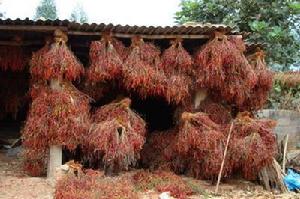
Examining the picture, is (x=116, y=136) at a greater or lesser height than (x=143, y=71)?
lesser

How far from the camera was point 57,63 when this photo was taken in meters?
8.00

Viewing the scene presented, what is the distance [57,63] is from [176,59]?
7.12 ft

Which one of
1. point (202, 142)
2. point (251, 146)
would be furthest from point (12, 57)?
point (251, 146)

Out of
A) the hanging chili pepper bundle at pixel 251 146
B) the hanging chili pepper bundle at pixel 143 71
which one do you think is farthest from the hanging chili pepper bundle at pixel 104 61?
the hanging chili pepper bundle at pixel 251 146

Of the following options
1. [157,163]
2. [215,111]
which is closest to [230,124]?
[215,111]

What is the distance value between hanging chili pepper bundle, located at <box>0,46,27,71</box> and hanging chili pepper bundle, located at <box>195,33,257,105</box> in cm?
334

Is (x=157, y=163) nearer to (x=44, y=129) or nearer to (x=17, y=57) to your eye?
(x=44, y=129)

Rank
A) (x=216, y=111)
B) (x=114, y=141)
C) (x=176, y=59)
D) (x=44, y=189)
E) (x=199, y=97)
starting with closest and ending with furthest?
(x=44, y=189) → (x=114, y=141) → (x=176, y=59) → (x=216, y=111) → (x=199, y=97)

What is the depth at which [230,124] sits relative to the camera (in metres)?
8.80

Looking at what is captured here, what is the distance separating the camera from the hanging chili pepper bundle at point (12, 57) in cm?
871

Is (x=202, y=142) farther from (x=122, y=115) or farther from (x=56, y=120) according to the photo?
(x=56, y=120)

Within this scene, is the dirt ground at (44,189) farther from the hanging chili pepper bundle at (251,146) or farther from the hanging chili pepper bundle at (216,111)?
the hanging chili pepper bundle at (216,111)

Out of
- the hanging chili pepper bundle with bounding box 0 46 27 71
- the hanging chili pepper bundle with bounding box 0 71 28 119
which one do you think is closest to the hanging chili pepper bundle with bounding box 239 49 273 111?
the hanging chili pepper bundle with bounding box 0 46 27 71

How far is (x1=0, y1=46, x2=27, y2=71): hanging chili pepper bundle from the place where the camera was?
8.71m
